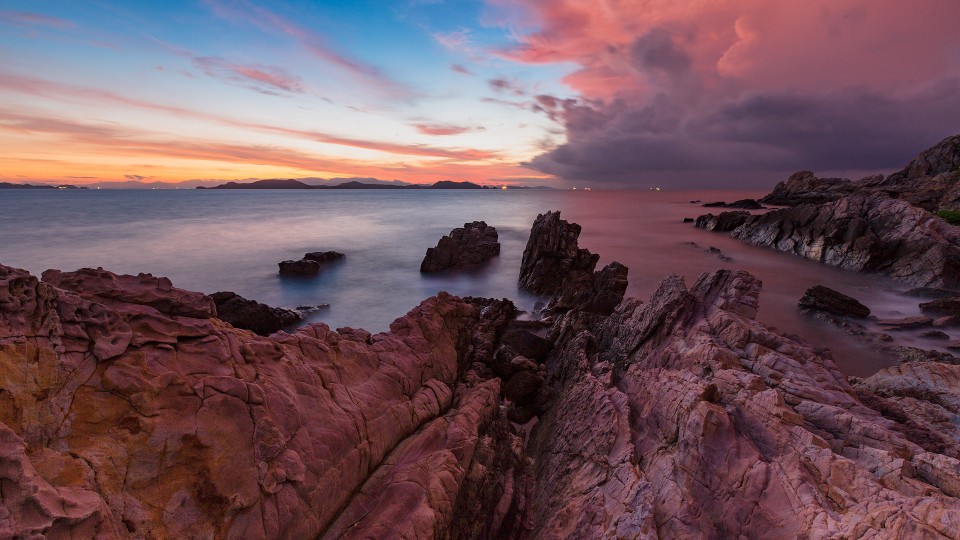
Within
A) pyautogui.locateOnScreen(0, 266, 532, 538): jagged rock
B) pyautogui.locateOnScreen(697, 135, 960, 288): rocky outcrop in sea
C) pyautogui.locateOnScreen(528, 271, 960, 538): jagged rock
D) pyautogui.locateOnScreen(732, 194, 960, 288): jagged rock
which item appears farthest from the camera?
pyautogui.locateOnScreen(697, 135, 960, 288): rocky outcrop in sea

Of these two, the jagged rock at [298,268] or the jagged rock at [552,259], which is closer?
the jagged rock at [552,259]

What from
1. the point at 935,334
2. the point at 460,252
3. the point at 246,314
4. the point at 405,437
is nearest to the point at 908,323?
the point at 935,334

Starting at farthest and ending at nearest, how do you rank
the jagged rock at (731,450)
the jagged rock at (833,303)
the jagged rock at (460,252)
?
1. the jagged rock at (460,252)
2. the jagged rock at (833,303)
3. the jagged rock at (731,450)

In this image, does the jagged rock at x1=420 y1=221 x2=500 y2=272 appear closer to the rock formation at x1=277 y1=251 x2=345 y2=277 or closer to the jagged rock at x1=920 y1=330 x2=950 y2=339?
the rock formation at x1=277 y1=251 x2=345 y2=277

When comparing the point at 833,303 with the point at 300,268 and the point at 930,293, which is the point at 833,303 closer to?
the point at 930,293

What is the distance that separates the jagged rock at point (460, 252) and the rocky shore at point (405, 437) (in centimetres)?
2349

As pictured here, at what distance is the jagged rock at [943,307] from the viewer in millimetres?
19141

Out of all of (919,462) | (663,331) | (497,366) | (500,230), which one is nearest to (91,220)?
(500,230)

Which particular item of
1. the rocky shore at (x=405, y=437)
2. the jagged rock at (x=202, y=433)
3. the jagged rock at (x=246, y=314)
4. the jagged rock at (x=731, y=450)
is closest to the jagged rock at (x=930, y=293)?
the rocky shore at (x=405, y=437)

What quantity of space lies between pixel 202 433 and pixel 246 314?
12944mm

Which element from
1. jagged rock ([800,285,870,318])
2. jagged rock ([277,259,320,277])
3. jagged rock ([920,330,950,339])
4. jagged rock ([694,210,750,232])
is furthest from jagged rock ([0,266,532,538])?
jagged rock ([694,210,750,232])

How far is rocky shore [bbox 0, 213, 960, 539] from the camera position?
5.14m

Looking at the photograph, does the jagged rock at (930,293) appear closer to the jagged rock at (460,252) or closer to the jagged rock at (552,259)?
the jagged rock at (552,259)

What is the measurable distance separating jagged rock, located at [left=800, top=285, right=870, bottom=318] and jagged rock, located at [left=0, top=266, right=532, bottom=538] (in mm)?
20910
